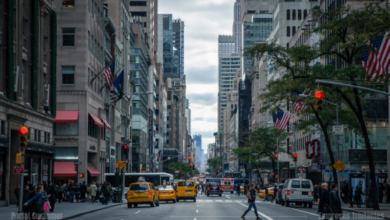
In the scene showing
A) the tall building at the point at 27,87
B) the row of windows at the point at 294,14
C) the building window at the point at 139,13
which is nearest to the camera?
the tall building at the point at 27,87

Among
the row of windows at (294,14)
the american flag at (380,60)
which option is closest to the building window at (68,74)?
the american flag at (380,60)

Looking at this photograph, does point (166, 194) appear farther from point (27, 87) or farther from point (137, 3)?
point (137, 3)

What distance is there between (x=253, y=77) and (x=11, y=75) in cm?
12033

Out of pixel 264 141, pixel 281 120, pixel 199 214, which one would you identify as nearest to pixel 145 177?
pixel 281 120

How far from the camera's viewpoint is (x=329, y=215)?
1845cm

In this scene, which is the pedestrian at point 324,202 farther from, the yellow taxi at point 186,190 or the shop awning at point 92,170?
the shop awning at point 92,170

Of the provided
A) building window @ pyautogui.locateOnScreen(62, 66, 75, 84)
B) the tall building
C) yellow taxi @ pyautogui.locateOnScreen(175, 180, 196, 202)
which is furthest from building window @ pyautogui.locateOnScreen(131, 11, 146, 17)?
yellow taxi @ pyautogui.locateOnScreen(175, 180, 196, 202)

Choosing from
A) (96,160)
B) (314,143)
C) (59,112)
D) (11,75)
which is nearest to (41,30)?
(11,75)

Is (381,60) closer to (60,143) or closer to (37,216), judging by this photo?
(37,216)

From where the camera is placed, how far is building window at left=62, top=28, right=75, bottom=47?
56.9 meters

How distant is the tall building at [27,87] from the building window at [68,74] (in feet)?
29.7

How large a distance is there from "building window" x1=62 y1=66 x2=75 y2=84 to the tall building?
904cm

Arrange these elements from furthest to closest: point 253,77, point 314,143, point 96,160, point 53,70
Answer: point 253,77 < point 314,143 < point 96,160 < point 53,70

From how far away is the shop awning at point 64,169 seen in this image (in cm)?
5453
